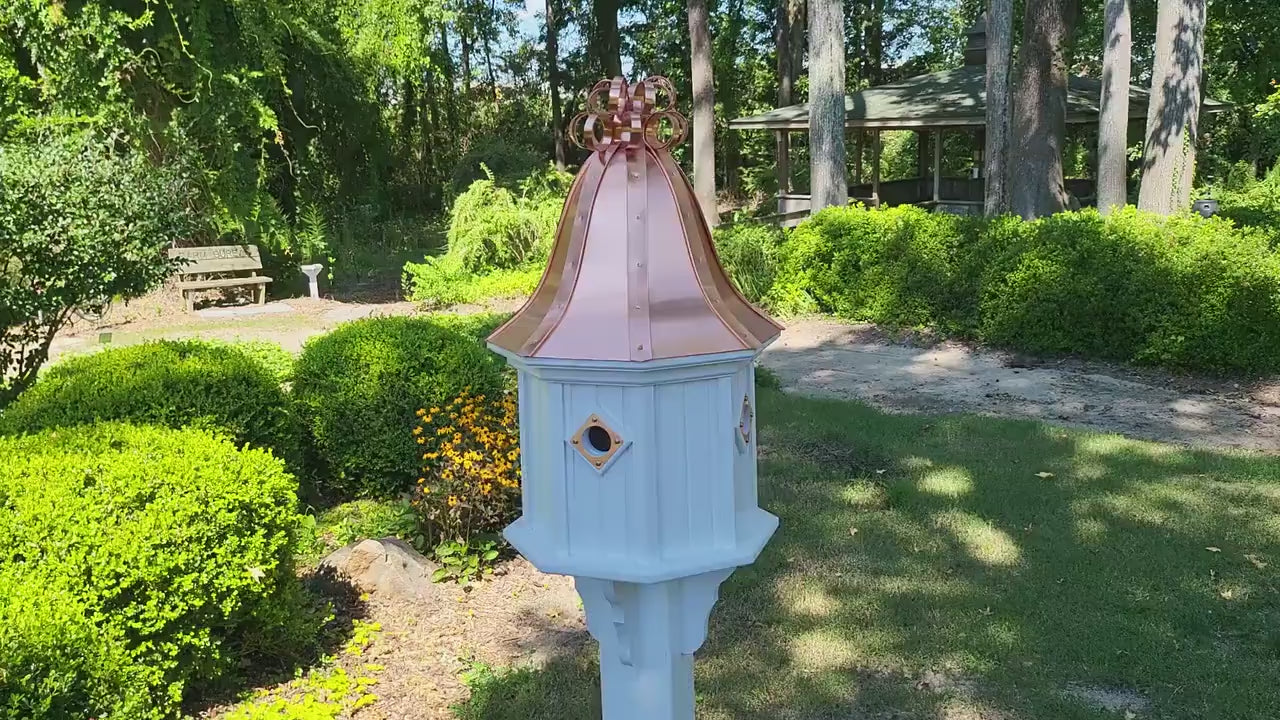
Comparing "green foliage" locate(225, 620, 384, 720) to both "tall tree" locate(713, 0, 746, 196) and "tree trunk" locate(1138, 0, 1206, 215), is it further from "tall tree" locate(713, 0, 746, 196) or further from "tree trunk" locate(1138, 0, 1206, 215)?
"tall tree" locate(713, 0, 746, 196)

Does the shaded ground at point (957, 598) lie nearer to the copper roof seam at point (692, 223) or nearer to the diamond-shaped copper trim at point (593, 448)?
the diamond-shaped copper trim at point (593, 448)

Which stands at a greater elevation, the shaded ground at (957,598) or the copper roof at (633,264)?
the copper roof at (633,264)

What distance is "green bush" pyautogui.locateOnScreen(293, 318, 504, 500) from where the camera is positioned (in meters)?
6.34

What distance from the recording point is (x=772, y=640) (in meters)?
4.68

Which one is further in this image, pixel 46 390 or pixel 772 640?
pixel 46 390

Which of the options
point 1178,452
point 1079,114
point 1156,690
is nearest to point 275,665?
point 1156,690

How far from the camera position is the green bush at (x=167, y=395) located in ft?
17.3

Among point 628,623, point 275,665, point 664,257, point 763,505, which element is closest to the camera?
point 664,257

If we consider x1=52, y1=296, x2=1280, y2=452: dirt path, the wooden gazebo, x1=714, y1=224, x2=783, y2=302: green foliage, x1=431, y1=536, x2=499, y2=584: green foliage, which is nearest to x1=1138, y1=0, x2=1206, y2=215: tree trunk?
the wooden gazebo

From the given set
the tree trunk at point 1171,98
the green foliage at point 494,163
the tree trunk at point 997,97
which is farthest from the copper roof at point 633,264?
the green foliage at point 494,163

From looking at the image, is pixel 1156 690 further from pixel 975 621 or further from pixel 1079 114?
pixel 1079 114

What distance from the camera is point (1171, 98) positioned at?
51.6 feet

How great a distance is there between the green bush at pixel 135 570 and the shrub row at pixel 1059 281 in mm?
9050

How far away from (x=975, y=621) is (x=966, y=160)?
3008 centimetres
